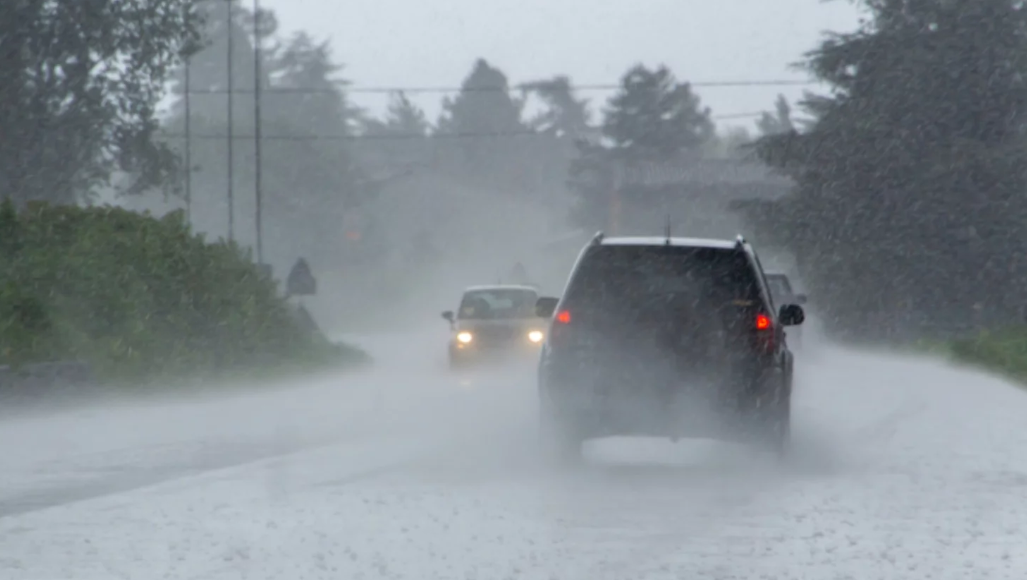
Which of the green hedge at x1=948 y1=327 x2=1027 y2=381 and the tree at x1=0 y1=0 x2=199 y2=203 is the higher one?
the tree at x1=0 y1=0 x2=199 y2=203

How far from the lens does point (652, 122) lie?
123m

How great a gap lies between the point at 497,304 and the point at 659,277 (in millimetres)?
17712

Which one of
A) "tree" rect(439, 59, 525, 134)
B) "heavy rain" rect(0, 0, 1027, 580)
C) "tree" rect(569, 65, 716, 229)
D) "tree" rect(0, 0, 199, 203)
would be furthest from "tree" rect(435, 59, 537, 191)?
"tree" rect(0, 0, 199, 203)

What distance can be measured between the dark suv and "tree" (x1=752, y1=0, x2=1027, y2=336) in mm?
33232

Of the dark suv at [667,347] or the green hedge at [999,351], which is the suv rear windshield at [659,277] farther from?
the green hedge at [999,351]

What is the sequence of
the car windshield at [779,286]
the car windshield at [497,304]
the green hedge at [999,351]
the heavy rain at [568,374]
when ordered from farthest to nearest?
the car windshield at [779,286] → the car windshield at [497,304] → the green hedge at [999,351] → the heavy rain at [568,374]

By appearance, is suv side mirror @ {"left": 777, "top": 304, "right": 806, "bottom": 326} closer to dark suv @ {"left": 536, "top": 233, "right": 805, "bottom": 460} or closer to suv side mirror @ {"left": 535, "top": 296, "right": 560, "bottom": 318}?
dark suv @ {"left": 536, "top": 233, "right": 805, "bottom": 460}

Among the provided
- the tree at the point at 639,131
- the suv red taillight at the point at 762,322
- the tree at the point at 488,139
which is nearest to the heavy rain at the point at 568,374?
the suv red taillight at the point at 762,322

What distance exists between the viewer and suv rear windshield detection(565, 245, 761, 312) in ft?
45.0

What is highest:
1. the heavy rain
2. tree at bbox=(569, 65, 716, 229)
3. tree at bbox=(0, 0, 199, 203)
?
tree at bbox=(569, 65, 716, 229)

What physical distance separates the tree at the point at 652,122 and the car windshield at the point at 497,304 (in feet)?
297

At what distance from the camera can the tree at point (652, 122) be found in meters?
122

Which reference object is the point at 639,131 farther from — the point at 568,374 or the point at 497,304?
the point at 568,374

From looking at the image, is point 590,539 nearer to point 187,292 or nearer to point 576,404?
point 576,404
